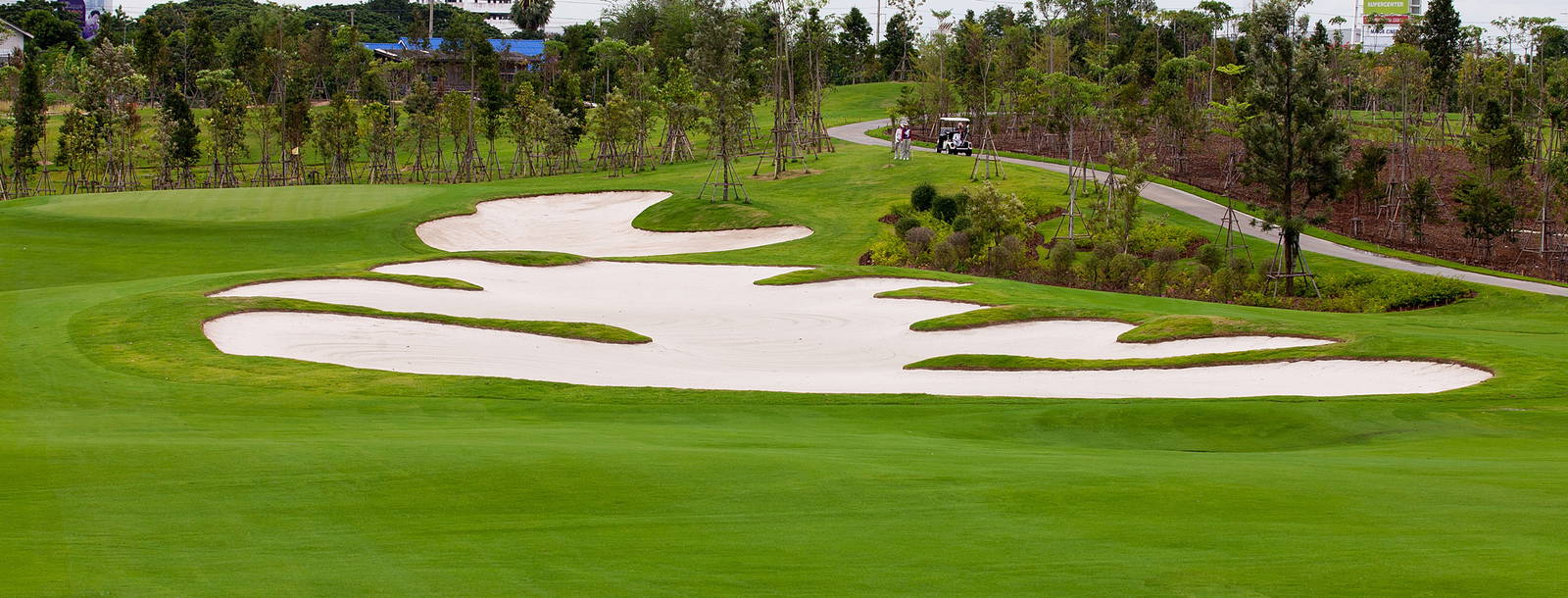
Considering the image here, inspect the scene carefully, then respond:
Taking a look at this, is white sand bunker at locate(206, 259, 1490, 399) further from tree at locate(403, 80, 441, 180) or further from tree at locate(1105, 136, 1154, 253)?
tree at locate(403, 80, 441, 180)

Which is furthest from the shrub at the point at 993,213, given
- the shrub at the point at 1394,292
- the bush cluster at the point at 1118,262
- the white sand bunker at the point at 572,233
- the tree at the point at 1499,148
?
the tree at the point at 1499,148

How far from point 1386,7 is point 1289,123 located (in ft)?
391

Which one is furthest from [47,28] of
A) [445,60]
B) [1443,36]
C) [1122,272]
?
[1443,36]

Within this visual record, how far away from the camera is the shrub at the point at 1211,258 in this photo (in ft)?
130

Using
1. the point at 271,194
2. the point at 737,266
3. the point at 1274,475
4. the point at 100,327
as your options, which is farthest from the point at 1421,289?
the point at 271,194

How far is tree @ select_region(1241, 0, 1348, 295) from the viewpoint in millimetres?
35312

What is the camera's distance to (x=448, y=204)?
4969cm

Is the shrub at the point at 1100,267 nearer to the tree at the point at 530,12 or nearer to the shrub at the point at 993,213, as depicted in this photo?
the shrub at the point at 993,213

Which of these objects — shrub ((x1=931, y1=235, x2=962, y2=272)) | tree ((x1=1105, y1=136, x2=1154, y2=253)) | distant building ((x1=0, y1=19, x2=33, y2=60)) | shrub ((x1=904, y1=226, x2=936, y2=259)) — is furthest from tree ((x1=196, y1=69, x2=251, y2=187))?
tree ((x1=1105, y1=136, x2=1154, y2=253))

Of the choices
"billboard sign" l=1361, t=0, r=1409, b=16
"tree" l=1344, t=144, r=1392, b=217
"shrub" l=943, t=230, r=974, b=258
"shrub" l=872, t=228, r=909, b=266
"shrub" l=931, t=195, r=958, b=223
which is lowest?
"shrub" l=872, t=228, r=909, b=266

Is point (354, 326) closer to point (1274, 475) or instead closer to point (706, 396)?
point (706, 396)

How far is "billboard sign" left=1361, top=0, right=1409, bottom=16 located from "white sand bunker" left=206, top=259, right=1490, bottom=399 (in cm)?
12700

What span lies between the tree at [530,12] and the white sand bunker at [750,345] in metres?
124

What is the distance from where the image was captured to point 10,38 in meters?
107
